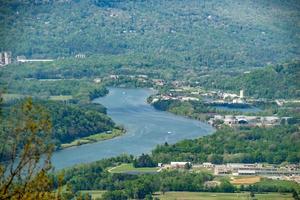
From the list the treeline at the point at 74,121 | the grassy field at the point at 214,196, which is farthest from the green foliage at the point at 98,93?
the grassy field at the point at 214,196

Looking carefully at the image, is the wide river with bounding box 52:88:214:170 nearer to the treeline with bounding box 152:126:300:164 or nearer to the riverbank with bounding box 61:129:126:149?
the riverbank with bounding box 61:129:126:149

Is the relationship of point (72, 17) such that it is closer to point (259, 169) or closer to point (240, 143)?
point (240, 143)

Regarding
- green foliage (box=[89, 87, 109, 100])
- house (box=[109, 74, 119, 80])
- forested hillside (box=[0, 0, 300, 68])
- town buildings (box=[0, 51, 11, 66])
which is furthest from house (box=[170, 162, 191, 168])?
house (box=[109, 74, 119, 80])

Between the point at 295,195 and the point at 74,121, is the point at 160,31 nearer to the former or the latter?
the point at 74,121

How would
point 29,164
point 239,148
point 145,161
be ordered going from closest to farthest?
1. point 29,164
2. point 145,161
3. point 239,148

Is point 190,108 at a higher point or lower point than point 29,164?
lower

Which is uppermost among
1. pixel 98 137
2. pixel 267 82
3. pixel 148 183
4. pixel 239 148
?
pixel 267 82

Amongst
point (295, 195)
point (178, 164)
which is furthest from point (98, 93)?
point (295, 195)
